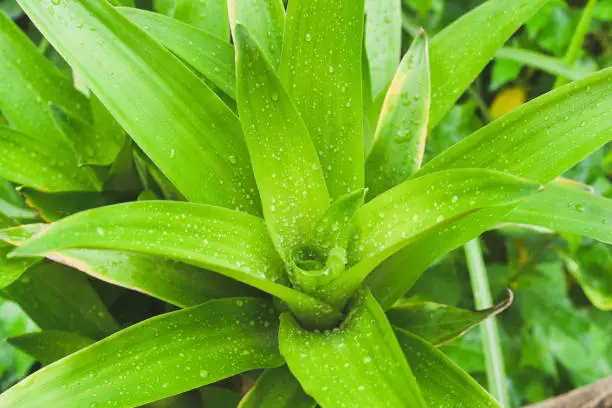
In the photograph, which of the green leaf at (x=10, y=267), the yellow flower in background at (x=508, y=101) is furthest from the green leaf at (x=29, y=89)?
the yellow flower in background at (x=508, y=101)

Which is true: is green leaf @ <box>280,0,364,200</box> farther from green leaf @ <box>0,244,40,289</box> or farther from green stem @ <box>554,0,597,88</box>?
green stem @ <box>554,0,597,88</box>

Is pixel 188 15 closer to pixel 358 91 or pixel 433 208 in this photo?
pixel 358 91

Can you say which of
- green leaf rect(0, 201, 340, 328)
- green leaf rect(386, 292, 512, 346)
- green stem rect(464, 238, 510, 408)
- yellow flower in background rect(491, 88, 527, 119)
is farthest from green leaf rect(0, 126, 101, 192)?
yellow flower in background rect(491, 88, 527, 119)

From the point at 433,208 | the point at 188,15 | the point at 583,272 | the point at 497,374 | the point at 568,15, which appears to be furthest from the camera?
the point at 568,15

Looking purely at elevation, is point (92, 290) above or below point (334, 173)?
below

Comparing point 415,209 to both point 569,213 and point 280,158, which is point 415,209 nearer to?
point 280,158

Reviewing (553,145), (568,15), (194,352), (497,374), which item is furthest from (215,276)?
(568,15)
